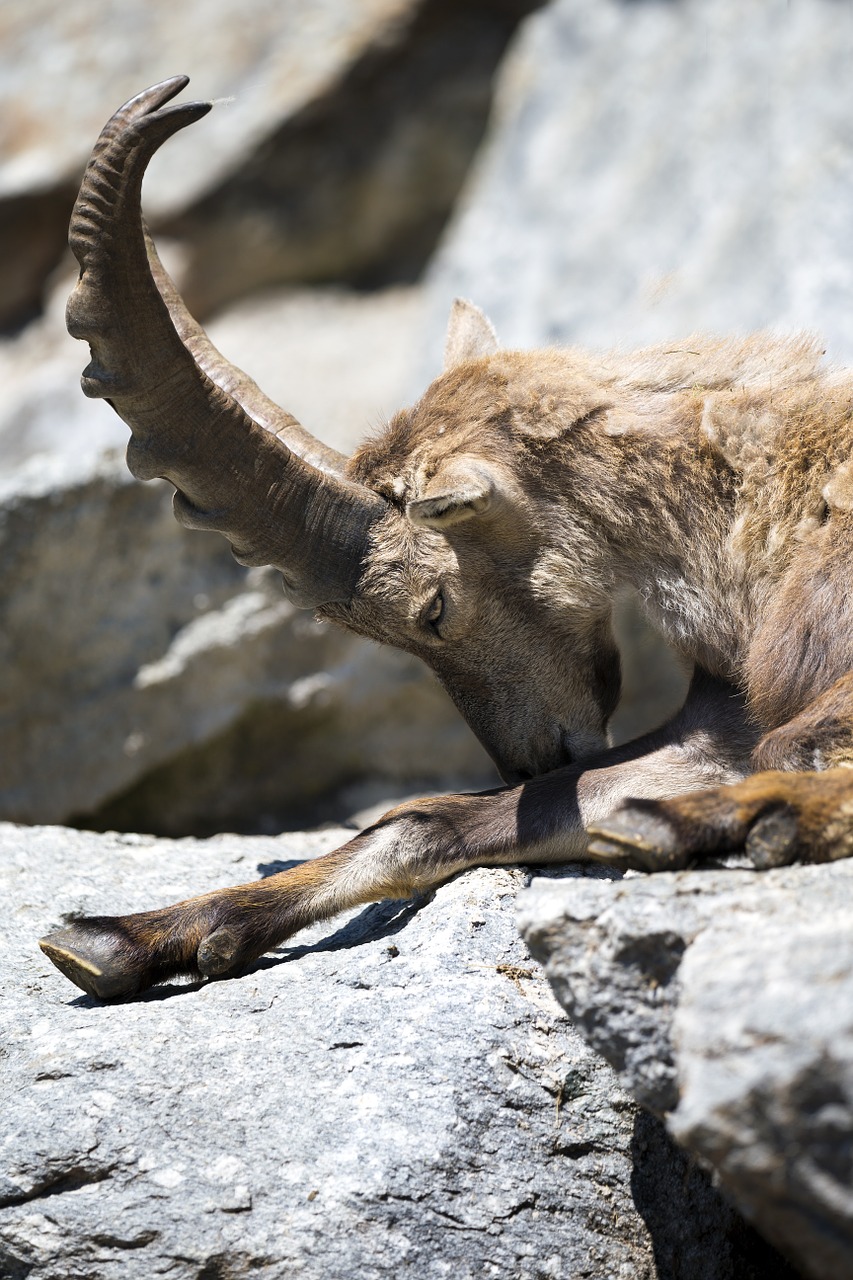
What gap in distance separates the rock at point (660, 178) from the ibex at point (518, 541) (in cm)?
303

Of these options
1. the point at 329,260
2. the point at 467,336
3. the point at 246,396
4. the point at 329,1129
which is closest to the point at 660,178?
the point at 329,260

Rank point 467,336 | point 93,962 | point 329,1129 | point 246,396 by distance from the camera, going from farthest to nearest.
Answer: point 467,336 < point 246,396 < point 93,962 < point 329,1129

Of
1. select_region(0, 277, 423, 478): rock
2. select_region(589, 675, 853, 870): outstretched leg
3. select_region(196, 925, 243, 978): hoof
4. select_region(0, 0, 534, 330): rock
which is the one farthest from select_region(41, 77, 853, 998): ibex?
select_region(0, 0, 534, 330): rock

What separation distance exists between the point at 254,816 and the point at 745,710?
4.08 meters

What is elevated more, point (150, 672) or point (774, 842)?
point (150, 672)

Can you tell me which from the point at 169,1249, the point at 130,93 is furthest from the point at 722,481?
the point at 130,93

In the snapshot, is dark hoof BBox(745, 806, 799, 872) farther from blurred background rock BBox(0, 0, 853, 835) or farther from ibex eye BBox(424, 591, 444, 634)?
blurred background rock BBox(0, 0, 853, 835)

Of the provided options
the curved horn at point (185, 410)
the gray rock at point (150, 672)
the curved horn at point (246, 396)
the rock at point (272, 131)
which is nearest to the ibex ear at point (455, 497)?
the curved horn at point (185, 410)

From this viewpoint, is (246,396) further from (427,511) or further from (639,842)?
(639,842)

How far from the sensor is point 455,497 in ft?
11.5

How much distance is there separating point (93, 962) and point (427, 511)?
1.46 m

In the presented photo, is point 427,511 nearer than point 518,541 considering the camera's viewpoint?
Yes

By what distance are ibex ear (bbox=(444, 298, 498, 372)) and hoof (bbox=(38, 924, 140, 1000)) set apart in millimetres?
2203

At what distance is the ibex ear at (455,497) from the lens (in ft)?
11.5
